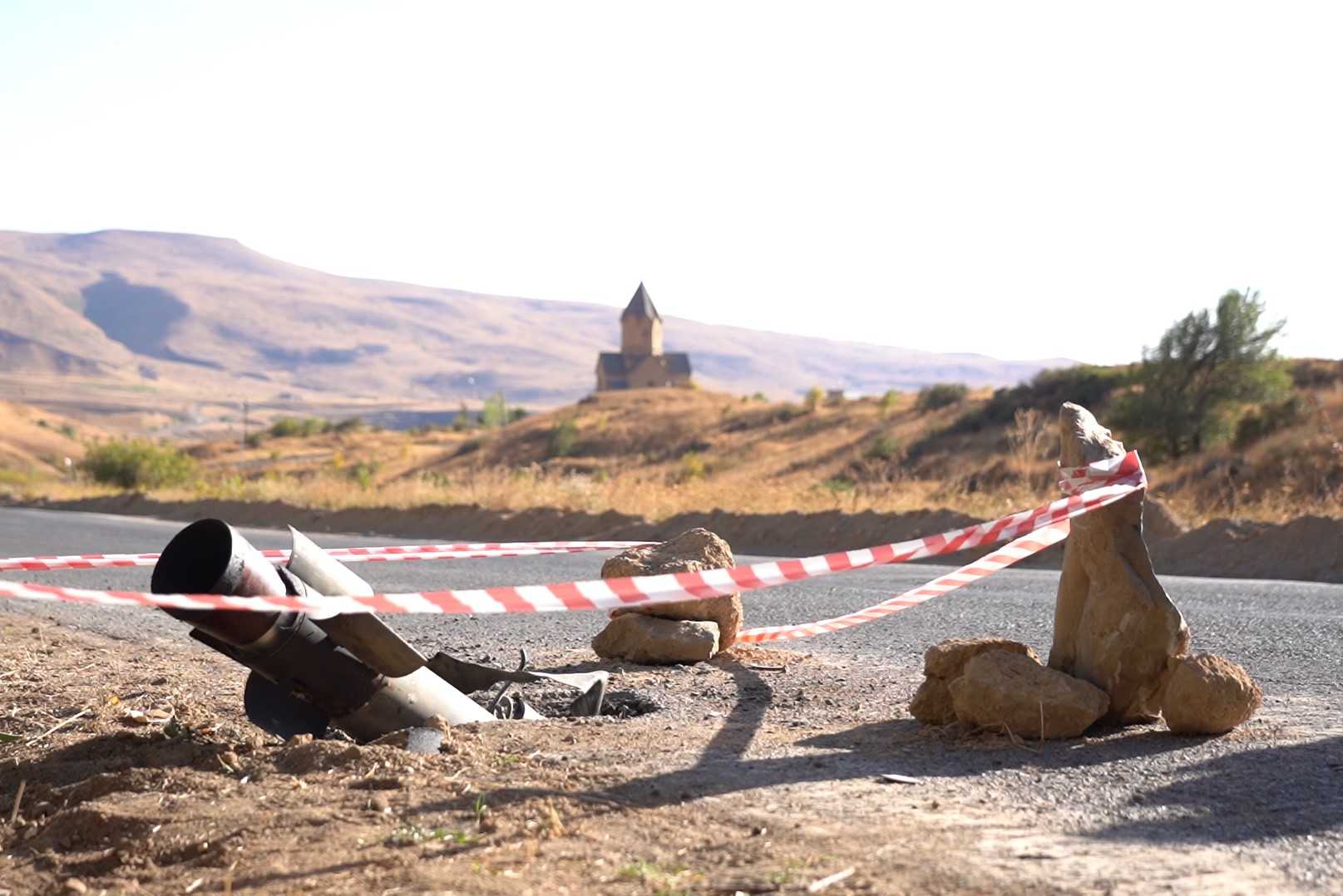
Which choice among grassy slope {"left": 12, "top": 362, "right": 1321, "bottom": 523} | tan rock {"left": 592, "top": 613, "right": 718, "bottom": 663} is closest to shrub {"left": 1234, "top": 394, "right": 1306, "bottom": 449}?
grassy slope {"left": 12, "top": 362, "right": 1321, "bottom": 523}

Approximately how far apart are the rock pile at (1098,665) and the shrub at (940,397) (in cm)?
5926

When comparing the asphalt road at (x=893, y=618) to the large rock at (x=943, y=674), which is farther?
the asphalt road at (x=893, y=618)

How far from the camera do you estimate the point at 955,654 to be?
6.27 metres

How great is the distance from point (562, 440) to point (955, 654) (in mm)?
67953

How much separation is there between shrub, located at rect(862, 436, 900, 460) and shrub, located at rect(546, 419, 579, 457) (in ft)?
67.6

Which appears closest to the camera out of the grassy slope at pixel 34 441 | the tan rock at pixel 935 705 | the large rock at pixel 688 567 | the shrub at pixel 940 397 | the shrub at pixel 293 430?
the tan rock at pixel 935 705

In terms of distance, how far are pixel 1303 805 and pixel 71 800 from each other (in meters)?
4.30

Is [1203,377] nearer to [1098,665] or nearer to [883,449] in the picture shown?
[883,449]

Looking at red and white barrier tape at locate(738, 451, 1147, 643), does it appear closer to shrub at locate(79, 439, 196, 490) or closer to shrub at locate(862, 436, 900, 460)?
shrub at locate(79, 439, 196, 490)

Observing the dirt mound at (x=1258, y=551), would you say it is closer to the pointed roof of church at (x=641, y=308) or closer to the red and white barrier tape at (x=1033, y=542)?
the red and white barrier tape at (x=1033, y=542)

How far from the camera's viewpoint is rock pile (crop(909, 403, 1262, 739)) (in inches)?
229

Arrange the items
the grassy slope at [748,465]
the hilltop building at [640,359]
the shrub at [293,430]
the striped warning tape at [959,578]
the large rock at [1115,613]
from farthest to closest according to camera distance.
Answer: the hilltop building at [640,359] < the shrub at [293,430] < the grassy slope at [748,465] < the striped warning tape at [959,578] < the large rock at [1115,613]

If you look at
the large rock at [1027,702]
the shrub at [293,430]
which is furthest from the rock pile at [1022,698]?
the shrub at [293,430]

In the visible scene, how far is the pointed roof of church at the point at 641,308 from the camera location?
140750mm
